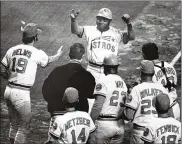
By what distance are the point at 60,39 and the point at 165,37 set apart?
10.6 feet

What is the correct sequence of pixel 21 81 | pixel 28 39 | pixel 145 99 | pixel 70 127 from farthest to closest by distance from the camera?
pixel 28 39, pixel 21 81, pixel 145 99, pixel 70 127

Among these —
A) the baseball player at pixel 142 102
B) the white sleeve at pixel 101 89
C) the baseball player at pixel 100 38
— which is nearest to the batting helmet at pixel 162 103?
the baseball player at pixel 142 102

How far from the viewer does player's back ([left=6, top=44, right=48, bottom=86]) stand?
6.34m

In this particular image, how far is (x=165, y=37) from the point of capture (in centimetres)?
1260

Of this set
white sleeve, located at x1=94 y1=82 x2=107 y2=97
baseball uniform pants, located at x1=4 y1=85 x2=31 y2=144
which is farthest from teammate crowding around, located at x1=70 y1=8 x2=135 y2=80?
white sleeve, located at x1=94 y1=82 x2=107 y2=97

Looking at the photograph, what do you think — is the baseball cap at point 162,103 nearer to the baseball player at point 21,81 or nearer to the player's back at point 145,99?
the player's back at point 145,99

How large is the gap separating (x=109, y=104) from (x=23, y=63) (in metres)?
1.52

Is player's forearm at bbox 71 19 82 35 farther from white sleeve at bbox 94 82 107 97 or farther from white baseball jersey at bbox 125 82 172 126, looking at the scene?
white baseball jersey at bbox 125 82 172 126

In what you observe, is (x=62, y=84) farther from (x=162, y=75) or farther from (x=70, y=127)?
(x=162, y=75)

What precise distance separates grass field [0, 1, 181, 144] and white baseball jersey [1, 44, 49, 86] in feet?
10.6

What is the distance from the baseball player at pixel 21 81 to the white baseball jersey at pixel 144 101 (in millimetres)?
1638

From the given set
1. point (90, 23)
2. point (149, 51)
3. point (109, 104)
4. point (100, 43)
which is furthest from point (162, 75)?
point (90, 23)

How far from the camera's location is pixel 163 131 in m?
4.87

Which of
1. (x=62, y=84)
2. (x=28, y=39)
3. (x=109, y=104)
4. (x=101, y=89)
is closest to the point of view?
(x=101, y=89)
